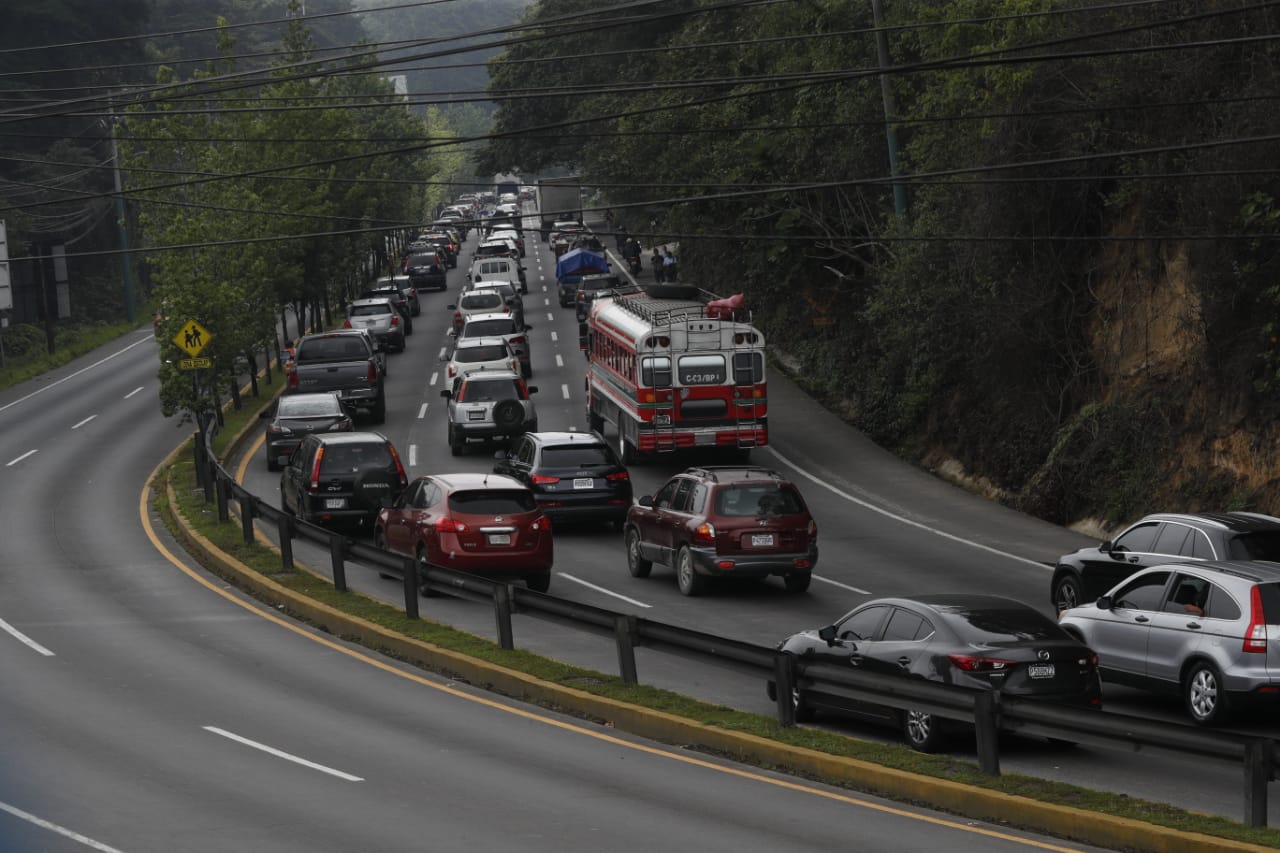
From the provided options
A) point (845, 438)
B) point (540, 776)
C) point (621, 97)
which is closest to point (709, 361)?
point (845, 438)

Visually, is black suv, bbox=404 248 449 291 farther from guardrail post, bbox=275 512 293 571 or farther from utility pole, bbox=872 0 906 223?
guardrail post, bbox=275 512 293 571

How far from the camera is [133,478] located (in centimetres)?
4059

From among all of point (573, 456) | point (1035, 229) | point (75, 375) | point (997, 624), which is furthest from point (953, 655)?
point (75, 375)

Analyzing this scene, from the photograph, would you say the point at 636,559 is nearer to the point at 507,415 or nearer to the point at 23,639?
the point at 23,639

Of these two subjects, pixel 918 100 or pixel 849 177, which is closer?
pixel 918 100

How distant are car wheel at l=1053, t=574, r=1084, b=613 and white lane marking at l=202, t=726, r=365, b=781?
10.4 metres

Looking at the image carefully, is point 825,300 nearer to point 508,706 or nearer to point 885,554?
point 885,554

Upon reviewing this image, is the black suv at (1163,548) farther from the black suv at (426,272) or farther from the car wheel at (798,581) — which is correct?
the black suv at (426,272)

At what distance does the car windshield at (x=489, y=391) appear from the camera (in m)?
37.8

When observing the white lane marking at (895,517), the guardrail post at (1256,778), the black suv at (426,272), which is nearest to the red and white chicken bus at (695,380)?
the white lane marking at (895,517)

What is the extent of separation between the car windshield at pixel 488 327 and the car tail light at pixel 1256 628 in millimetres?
36359

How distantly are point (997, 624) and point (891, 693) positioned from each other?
1.41 metres

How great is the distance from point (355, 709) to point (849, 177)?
27.7 metres

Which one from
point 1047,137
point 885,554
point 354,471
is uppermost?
point 1047,137
